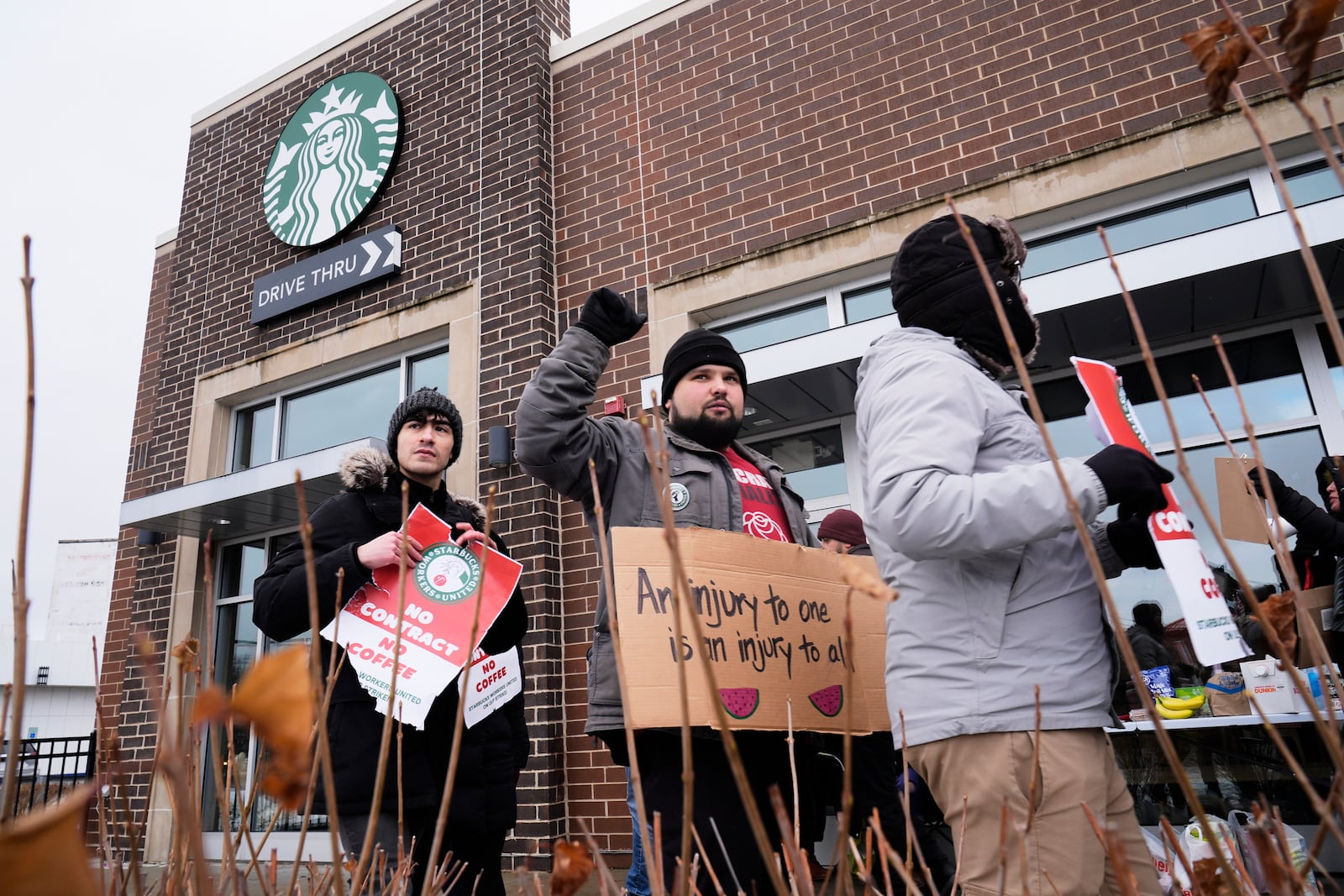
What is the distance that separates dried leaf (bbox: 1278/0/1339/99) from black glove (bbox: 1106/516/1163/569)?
1037mm

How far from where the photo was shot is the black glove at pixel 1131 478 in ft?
4.98

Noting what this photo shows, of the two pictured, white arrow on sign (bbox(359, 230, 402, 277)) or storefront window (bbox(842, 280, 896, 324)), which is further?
white arrow on sign (bbox(359, 230, 402, 277))

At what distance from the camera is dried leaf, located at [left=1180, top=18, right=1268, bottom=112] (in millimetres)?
878

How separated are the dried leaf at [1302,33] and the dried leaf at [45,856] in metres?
0.93

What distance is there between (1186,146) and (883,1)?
230 centimetres

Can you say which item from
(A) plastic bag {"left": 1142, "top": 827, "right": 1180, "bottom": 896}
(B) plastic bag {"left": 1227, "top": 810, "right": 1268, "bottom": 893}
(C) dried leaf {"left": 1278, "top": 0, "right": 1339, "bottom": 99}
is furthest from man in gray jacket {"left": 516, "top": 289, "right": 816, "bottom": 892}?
(B) plastic bag {"left": 1227, "top": 810, "right": 1268, "bottom": 893}

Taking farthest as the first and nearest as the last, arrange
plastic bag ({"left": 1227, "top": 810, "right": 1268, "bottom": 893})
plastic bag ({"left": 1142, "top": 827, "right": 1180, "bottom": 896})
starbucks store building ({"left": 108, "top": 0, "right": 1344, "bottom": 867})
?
starbucks store building ({"left": 108, "top": 0, "right": 1344, "bottom": 867}) → plastic bag ({"left": 1227, "top": 810, "right": 1268, "bottom": 893}) → plastic bag ({"left": 1142, "top": 827, "right": 1180, "bottom": 896})

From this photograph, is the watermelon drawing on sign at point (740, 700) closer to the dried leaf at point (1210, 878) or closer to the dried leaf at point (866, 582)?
the dried leaf at point (1210, 878)

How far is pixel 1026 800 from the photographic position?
1.52 meters

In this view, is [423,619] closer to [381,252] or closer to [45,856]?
[45,856]

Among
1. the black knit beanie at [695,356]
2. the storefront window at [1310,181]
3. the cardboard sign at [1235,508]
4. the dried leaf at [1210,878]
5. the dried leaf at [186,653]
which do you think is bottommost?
the dried leaf at [1210,878]

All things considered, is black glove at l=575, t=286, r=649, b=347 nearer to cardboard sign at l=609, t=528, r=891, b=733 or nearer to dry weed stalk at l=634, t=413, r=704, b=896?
cardboard sign at l=609, t=528, r=891, b=733

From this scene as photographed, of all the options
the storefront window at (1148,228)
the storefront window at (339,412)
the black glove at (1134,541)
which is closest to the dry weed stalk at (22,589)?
the black glove at (1134,541)

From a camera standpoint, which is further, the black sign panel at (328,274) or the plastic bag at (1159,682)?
the black sign panel at (328,274)
